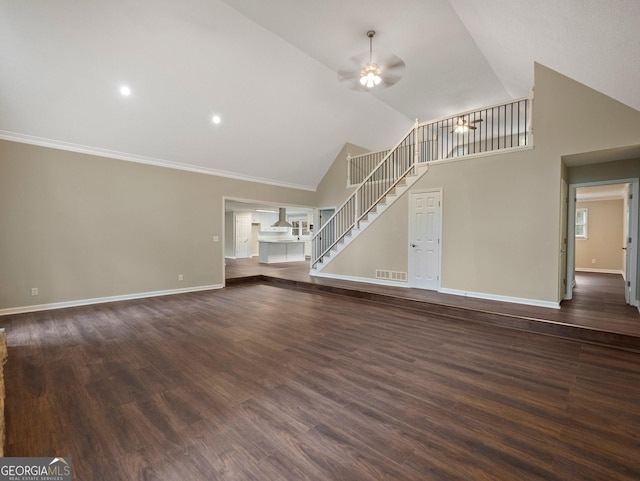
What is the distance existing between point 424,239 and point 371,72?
3.26 meters

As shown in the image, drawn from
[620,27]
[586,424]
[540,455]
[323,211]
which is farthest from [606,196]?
[540,455]

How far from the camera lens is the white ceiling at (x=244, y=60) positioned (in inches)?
115

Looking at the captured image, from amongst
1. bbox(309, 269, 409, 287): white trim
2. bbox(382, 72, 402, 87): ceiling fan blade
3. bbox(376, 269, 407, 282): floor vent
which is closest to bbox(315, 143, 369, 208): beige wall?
bbox(309, 269, 409, 287): white trim

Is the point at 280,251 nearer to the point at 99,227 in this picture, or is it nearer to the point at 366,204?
the point at 366,204

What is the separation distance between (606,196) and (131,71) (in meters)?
12.5

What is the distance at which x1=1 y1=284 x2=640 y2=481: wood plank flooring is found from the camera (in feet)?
5.17

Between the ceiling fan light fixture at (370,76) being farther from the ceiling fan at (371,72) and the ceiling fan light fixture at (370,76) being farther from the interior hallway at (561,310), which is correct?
the interior hallway at (561,310)

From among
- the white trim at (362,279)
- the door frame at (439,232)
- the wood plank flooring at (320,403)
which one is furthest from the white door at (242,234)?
the wood plank flooring at (320,403)

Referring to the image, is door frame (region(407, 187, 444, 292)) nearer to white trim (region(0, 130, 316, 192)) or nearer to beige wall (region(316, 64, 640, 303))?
beige wall (region(316, 64, 640, 303))

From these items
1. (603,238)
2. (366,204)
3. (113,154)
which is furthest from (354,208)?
(603,238)

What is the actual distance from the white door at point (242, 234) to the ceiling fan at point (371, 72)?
32.1 ft

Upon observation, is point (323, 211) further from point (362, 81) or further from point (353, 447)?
point (353, 447)

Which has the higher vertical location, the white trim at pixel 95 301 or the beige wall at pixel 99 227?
the beige wall at pixel 99 227

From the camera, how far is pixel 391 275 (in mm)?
6281
